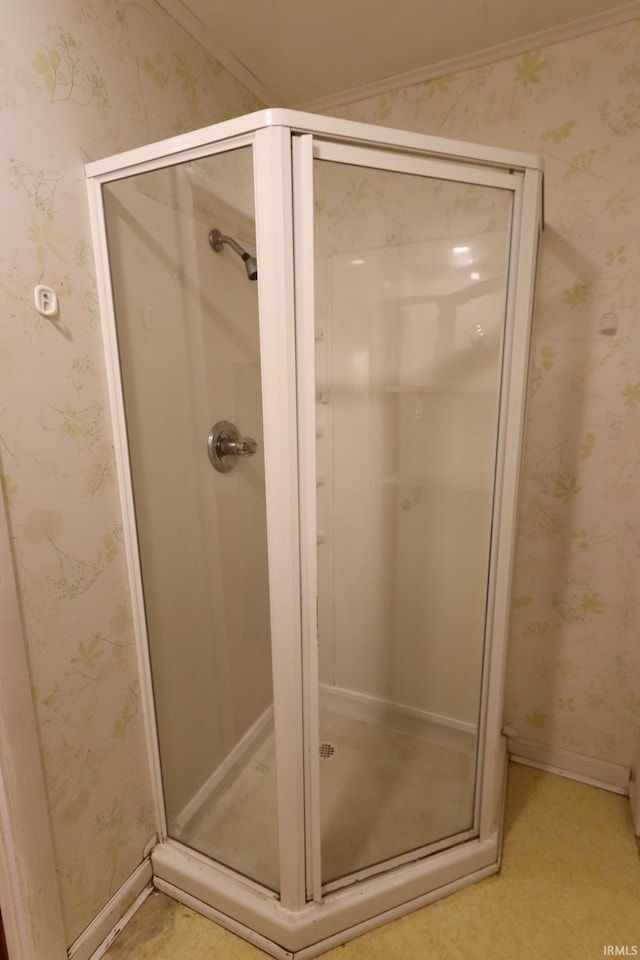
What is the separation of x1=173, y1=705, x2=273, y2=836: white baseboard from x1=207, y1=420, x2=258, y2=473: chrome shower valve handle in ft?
2.23

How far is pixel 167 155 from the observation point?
89cm

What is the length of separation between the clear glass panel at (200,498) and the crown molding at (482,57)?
32.3 inches

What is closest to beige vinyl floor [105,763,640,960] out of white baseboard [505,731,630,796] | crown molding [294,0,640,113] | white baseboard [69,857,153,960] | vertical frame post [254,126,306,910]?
white baseboard [69,857,153,960]

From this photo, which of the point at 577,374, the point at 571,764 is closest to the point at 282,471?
the point at 577,374

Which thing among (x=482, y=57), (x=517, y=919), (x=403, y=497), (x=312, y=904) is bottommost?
(x=517, y=919)

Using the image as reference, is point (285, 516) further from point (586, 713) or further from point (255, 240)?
point (586, 713)

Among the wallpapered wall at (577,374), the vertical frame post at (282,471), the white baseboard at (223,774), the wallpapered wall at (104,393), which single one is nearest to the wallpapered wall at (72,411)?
the wallpapered wall at (104,393)

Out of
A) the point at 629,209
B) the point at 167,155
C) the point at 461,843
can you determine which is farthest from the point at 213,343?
the point at 461,843

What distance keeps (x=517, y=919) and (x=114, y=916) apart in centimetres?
100

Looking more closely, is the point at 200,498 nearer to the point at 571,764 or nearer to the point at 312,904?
the point at 312,904

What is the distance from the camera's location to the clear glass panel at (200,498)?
103 centimetres

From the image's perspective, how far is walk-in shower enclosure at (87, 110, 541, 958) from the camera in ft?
2.87

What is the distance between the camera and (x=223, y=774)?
139 cm

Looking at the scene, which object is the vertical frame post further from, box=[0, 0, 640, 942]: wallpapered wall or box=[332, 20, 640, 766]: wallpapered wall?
box=[332, 20, 640, 766]: wallpapered wall
